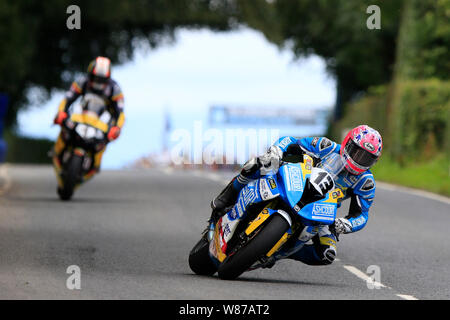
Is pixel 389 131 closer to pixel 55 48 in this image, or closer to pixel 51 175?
pixel 51 175

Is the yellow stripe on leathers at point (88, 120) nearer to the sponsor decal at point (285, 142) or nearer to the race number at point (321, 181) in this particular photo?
the sponsor decal at point (285, 142)

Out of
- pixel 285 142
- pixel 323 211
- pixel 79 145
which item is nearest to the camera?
pixel 323 211

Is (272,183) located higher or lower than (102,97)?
higher

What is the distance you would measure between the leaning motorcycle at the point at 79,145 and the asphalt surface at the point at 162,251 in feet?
1.57

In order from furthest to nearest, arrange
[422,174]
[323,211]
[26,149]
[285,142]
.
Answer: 1. [26,149]
2. [422,174]
3. [285,142]
4. [323,211]

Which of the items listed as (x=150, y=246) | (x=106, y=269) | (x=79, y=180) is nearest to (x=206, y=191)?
(x=79, y=180)

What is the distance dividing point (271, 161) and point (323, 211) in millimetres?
635

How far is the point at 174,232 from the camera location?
15.4m

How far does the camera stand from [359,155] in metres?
10.4

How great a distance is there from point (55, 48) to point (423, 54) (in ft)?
67.6

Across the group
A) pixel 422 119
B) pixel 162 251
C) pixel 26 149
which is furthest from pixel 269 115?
pixel 162 251

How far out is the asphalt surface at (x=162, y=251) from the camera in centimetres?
985

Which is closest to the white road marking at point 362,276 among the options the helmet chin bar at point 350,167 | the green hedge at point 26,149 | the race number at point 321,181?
the helmet chin bar at point 350,167

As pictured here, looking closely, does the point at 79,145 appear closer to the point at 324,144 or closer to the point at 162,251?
the point at 162,251
